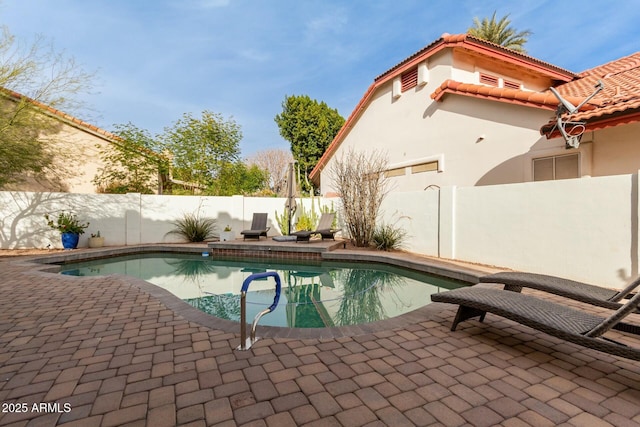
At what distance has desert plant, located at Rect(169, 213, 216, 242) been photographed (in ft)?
41.9

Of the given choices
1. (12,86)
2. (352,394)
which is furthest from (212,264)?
(12,86)

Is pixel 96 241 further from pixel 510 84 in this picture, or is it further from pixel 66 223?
pixel 510 84

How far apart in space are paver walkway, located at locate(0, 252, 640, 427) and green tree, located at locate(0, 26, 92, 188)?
8.96 meters

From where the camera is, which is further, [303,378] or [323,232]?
[323,232]

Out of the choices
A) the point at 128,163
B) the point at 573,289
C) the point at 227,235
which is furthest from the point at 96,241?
the point at 573,289

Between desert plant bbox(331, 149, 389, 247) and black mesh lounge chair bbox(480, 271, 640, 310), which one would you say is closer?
black mesh lounge chair bbox(480, 271, 640, 310)

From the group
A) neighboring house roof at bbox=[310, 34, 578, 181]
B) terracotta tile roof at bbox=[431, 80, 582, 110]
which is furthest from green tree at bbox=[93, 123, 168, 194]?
terracotta tile roof at bbox=[431, 80, 582, 110]

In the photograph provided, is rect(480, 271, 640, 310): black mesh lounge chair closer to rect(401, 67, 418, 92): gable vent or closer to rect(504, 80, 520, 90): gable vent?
rect(401, 67, 418, 92): gable vent

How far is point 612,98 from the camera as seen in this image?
6.76m

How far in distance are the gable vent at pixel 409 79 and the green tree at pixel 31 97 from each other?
485 inches

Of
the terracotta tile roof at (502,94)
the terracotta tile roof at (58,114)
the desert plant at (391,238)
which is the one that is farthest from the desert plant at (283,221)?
the terracotta tile roof at (58,114)

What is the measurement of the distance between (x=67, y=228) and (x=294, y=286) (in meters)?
9.13

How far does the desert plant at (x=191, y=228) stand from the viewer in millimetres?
12781

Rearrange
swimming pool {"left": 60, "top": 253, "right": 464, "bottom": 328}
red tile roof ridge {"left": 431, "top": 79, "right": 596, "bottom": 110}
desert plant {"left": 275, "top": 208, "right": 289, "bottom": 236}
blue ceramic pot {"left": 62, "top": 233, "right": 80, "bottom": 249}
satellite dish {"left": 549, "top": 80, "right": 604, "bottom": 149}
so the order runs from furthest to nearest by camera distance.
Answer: desert plant {"left": 275, "top": 208, "right": 289, "bottom": 236}, blue ceramic pot {"left": 62, "top": 233, "right": 80, "bottom": 249}, red tile roof ridge {"left": 431, "top": 79, "right": 596, "bottom": 110}, satellite dish {"left": 549, "top": 80, "right": 604, "bottom": 149}, swimming pool {"left": 60, "top": 253, "right": 464, "bottom": 328}
